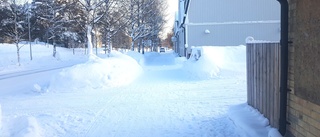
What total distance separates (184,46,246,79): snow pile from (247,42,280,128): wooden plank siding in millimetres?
7089

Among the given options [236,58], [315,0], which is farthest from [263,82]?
[236,58]

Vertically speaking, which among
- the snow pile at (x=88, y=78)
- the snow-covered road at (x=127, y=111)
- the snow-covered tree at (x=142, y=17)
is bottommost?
the snow-covered road at (x=127, y=111)

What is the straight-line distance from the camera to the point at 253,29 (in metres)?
23.9

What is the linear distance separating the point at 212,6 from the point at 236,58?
32.6ft

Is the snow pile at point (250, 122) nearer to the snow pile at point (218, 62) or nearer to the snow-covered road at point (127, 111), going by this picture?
the snow-covered road at point (127, 111)

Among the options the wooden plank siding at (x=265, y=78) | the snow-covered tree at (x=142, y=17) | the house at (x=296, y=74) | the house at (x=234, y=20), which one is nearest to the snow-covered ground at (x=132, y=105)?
the wooden plank siding at (x=265, y=78)

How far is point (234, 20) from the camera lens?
23984 millimetres

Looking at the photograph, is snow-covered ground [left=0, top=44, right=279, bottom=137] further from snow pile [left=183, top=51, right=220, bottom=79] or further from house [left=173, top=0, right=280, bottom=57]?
house [left=173, top=0, right=280, bottom=57]

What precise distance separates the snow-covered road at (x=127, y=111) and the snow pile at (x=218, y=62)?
1.46m

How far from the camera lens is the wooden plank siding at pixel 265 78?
5203 mm

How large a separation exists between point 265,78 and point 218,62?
8968 mm

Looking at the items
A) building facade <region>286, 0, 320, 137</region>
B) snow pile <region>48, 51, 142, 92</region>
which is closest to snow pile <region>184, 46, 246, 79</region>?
snow pile <region>48, 51, 142, 92</region>

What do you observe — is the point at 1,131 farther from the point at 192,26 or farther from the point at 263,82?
the point at 192,26

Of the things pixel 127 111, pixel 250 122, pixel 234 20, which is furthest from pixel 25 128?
pixel 234 20
